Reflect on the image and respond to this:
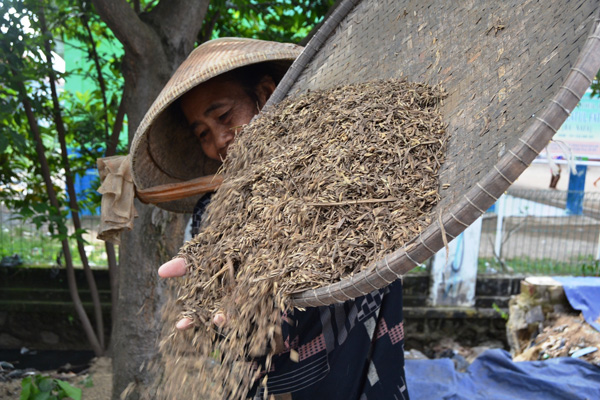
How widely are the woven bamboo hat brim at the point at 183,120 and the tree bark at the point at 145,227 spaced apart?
468 mm

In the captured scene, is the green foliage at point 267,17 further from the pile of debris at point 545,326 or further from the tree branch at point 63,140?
the pile of debris at point 545,326

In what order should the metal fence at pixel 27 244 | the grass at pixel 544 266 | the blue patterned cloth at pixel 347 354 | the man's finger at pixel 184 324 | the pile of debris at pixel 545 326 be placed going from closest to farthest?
1. the man's finger at pixel 184 324
2. the blue patterned cloth at pixel 347 354
3. the pile of debris at pixel 545 326
4. the metal fence at pixel 27 244
5. the grass at pixel 544 266

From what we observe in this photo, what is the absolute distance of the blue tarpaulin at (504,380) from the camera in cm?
276

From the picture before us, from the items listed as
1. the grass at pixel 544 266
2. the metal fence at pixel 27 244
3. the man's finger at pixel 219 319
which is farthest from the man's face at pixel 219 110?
the grass at pixel 544 266

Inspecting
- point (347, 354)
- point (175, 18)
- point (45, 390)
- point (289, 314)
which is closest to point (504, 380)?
point (347, 354)

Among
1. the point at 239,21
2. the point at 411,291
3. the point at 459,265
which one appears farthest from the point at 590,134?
the point at 239,21

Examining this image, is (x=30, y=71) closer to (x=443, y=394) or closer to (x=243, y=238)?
(x=243, y=238)

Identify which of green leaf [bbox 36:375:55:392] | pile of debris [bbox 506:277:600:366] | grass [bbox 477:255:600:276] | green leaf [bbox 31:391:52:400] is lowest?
green leaf [bbox 31:391:52:400]

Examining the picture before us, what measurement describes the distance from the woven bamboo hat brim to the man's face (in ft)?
0.28

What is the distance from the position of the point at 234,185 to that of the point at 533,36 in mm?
831

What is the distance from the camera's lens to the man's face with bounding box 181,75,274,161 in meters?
1.82

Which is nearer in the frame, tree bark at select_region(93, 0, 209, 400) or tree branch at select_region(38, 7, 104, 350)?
tree bark at select_region(93, 0, 209, 400)

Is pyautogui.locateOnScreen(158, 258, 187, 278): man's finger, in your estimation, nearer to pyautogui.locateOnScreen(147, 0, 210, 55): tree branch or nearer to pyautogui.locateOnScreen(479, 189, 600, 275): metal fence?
pyautogui.locateOnScreen(147, 0, 210, 55): tree branch

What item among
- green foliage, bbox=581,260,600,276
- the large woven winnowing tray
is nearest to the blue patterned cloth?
the large woven winnowing tray
